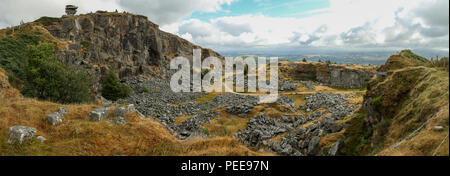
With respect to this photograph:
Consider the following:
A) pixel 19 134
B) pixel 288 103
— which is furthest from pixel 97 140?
pixel 288 103

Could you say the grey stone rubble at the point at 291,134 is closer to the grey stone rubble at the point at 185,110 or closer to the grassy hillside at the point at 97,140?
the grey stone rubble at the point at 185,110

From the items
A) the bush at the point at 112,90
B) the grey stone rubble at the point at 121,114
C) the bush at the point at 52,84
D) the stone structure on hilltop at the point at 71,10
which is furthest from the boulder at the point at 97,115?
the stone structure on hilltop at the point at 71,10

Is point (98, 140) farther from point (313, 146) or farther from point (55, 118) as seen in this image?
point (313, 146)

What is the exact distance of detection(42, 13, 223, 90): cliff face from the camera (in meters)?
52.2

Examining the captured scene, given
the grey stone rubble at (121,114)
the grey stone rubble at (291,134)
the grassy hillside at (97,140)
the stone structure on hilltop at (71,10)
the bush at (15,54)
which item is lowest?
the grey stone rubble at (291,134)

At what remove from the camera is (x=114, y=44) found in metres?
69.5

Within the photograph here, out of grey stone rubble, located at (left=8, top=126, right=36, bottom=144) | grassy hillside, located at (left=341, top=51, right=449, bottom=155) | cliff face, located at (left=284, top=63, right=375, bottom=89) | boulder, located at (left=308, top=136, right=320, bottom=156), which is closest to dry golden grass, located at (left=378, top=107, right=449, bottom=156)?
grassy hillside, located at (left=341, top=51, right=449, bottom=155)

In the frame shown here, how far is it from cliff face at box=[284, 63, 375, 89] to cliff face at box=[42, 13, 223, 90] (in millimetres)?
54111

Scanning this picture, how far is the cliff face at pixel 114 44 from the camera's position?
5223cm

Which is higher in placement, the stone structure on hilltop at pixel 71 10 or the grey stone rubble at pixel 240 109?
the stone structure on hilltop at pixel 71 10

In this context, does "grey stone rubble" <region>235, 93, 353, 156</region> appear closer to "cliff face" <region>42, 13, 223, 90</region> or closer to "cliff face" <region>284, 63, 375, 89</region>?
"cliff face" <region>42, 13, 223, 90</region>

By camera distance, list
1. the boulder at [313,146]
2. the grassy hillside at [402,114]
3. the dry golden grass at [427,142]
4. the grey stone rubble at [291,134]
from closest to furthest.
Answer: the dry golden grass at [427,142] → the grassy hillside at [402,114] → the boulder at [313,146] → the grey stone rubble at [291,134]

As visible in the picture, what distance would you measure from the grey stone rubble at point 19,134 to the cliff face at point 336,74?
74352mm

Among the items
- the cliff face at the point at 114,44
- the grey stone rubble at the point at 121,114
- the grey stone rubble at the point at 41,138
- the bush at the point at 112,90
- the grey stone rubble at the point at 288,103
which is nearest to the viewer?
the grey stone rubble at the point at 41,138
